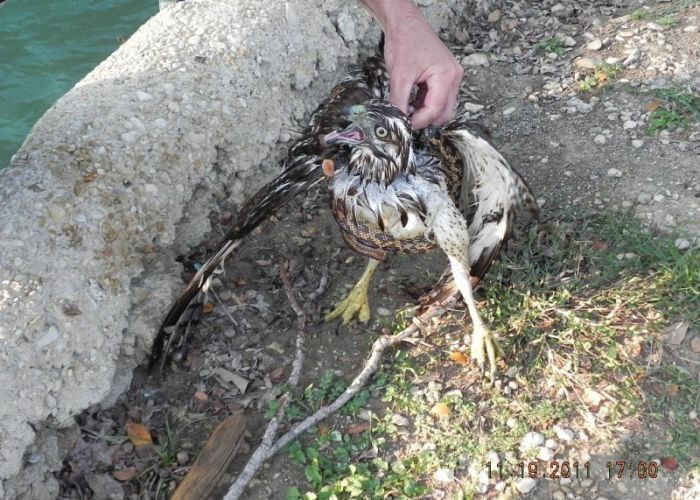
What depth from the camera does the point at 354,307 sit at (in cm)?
352

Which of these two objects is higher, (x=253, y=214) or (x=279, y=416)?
(x=253, y=214)

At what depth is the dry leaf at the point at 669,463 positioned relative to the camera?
277 centimetres

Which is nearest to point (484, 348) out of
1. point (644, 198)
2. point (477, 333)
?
point (477, 333)

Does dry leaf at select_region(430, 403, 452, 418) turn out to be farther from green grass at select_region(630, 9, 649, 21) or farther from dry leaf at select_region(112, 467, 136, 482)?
green grass at select_region(630, 9, 649, 21)

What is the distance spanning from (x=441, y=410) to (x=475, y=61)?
2.52 metres

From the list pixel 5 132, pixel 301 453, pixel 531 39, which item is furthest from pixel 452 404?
pixel 5 132

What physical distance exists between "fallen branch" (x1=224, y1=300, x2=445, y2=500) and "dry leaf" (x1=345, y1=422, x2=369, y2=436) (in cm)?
10

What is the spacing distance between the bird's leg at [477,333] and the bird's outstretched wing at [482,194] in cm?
15

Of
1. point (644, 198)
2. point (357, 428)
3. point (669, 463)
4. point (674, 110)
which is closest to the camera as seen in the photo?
point (669, 463)

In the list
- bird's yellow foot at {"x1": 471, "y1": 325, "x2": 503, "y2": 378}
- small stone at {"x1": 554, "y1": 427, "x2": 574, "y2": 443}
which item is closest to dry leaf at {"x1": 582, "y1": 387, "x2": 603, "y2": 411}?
small stone at {"x1": 554, "y1": 427, "x2": 574, "y2": 443}

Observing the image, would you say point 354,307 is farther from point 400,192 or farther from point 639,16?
point 639,16

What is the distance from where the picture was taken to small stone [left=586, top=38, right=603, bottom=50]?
15.3 ft

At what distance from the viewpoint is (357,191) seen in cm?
309

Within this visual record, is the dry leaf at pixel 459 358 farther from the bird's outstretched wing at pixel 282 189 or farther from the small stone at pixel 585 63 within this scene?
the small stone at pixel 585 63
